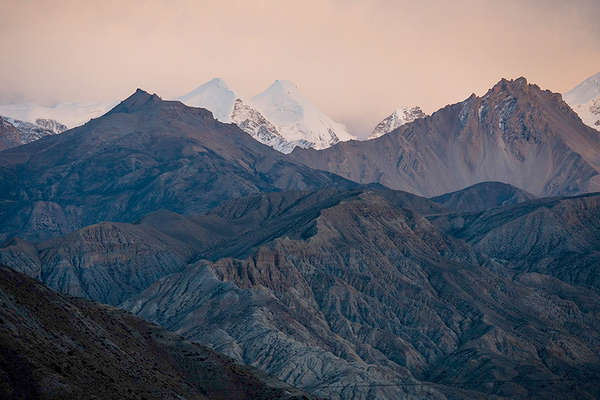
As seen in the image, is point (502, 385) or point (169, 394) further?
point (502, 385)

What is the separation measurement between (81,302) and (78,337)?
824 inches

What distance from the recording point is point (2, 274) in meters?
102

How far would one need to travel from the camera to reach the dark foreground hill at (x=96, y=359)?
80125mm

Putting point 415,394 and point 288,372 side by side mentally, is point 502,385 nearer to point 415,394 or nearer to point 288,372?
point 415,394

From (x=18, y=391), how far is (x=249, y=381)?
52.4m

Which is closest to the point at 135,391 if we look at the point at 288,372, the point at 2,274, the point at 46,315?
the point at 46,315

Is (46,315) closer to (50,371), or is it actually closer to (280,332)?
(50,371)

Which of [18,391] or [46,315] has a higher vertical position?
[46,315]

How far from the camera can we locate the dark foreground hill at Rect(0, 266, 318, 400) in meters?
A: 80.1

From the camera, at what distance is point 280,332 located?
652 ft

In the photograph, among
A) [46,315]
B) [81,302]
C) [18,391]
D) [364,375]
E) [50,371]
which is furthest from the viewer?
[364,375]

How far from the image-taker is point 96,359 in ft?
318

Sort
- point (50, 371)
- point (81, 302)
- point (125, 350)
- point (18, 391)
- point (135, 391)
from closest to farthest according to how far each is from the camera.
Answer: point (18, 391), point (50, 371), point (135, 391), point (125, 350), point (81, 302)

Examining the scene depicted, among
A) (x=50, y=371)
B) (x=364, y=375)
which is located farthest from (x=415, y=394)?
(x=50, y=371)
